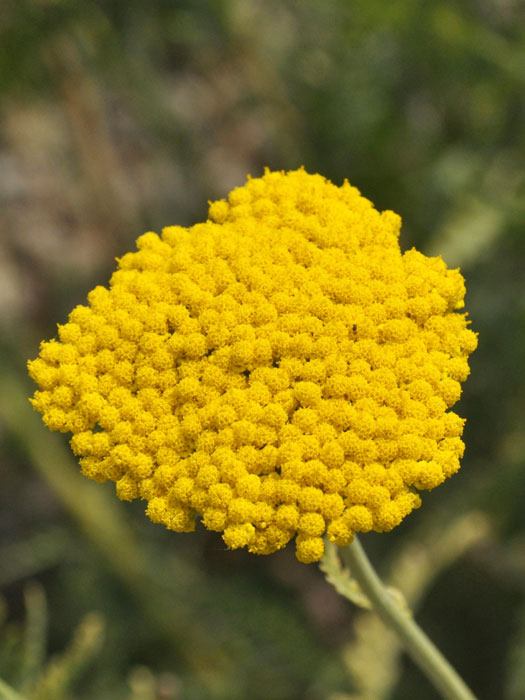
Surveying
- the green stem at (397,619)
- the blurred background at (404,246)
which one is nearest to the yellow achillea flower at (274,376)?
the green stem at (397,619)

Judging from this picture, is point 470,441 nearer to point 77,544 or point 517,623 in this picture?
point 517,623

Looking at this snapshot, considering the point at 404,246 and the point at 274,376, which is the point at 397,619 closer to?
the point at 274,376

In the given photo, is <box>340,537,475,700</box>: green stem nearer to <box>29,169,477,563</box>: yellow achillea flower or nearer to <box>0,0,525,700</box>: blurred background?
<box>29,169,477,563</box>: yellow achillea flower

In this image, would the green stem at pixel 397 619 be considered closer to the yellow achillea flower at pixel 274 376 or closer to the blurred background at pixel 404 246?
the yellow achillea flower at pixel 274 376

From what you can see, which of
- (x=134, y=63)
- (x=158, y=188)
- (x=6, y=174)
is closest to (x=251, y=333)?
(x=134, y=63)

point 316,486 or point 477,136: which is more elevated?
point 477,136
